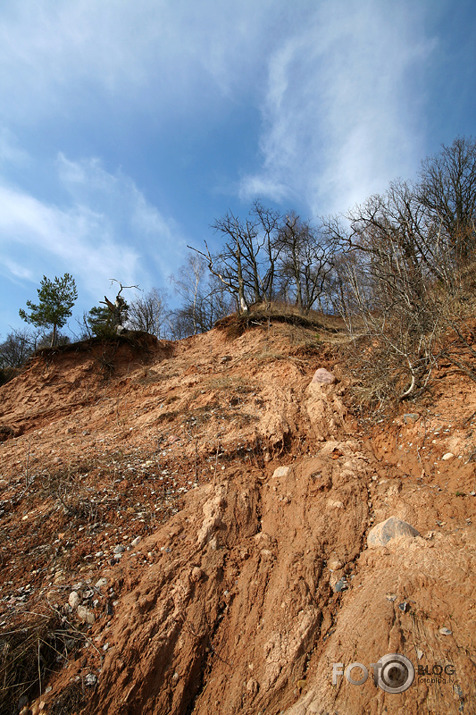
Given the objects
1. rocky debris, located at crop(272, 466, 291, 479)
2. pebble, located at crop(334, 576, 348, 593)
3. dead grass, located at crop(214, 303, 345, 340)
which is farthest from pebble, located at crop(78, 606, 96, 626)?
dead grass, located at crop(214, 303, 345, 340)

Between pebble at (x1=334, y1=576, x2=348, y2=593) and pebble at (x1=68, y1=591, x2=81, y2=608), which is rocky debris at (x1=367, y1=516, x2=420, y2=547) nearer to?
pebble at (x1=334, y1=576, x2=348, y2=593)

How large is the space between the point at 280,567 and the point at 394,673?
1335 millimetres

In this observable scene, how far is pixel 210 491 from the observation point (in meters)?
4.63

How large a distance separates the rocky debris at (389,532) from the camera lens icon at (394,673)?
114 centimetres

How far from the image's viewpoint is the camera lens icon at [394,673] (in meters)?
2.31

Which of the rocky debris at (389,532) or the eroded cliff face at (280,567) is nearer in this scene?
the eroded cliff face at (280,567)

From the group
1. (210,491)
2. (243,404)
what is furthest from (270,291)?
(210,491)

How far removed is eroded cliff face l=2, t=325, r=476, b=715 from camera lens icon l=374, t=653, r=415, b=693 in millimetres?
41

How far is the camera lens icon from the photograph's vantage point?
2312 millimetres

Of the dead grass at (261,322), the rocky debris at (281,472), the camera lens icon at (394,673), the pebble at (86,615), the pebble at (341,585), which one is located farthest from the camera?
the dead grass at (261,322)

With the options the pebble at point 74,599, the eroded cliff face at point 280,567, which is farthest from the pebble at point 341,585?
the pebble at point 74,599

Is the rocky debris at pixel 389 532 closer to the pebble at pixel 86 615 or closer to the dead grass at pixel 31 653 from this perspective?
the pebble at pixel 86 615

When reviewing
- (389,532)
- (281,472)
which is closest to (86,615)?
(281,472)

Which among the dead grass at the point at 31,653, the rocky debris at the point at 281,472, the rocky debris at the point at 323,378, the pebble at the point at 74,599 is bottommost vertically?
the dead grass at the point at 31,653
